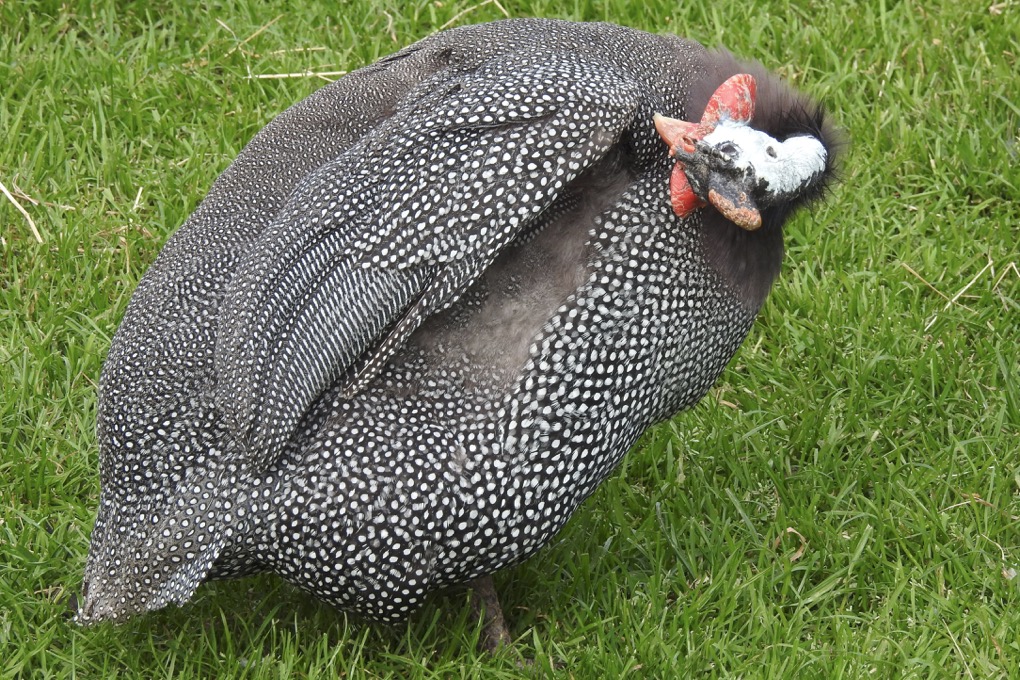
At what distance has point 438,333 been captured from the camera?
8.89 feet

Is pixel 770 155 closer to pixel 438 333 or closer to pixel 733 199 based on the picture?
pixel 733 199

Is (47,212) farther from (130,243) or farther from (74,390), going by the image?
(74,390)

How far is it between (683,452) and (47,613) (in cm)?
159

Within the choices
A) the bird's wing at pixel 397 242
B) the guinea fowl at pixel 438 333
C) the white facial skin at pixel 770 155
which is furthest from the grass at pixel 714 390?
the white facial skin at pixel 770 155

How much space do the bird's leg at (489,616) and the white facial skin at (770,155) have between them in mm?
1067

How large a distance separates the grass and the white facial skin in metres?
0.85

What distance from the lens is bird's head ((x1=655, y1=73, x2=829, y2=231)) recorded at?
266 centimetres

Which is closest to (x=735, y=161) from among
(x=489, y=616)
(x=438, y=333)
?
(x=438, y=333)

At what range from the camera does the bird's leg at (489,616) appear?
3049 millimetres

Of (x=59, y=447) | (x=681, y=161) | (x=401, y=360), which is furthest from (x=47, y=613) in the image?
(x=681, y=161)

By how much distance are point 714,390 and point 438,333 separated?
4.03 feet

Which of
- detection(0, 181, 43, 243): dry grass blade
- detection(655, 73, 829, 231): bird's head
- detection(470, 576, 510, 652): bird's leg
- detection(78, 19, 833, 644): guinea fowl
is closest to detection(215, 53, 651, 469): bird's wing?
detection(78, 19, 833, 644): guinea fowl

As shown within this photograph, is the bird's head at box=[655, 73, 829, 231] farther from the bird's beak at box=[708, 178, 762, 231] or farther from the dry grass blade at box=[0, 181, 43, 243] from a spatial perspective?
the dry grass blade at box=[0, 181, 43, 243]

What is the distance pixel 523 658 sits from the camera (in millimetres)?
3082
